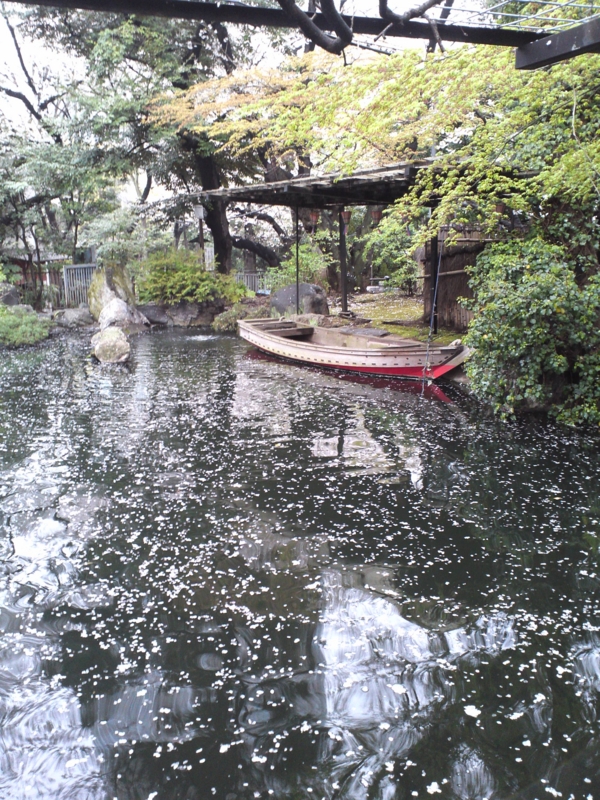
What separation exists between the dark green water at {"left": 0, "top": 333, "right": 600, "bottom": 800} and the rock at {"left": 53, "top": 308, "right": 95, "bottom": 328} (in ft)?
47.9

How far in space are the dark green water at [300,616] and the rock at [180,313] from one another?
1514 cm

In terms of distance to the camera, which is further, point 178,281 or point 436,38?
point 178,281

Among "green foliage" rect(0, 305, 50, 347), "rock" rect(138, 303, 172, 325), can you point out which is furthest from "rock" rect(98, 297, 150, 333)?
"green foliage" rect(0, 305, 50, 347)

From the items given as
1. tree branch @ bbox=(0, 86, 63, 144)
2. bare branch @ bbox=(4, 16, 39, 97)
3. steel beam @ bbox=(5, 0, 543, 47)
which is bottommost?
steel beam @ bbox=(5, 0, 543, 47)

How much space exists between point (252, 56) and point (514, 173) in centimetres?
1526

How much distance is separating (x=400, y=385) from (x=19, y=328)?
12.5 metres

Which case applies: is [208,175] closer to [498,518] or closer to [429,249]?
[429,249]

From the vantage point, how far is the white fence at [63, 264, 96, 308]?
2364cm

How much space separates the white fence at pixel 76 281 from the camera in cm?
2364

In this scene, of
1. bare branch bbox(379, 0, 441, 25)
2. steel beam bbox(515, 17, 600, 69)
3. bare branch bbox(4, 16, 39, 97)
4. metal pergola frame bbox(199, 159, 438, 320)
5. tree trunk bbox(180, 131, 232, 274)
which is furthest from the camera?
bare branch bbox(4, 16, 39, 97)

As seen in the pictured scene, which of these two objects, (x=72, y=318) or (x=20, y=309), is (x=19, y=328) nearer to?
(x=20, y=309)

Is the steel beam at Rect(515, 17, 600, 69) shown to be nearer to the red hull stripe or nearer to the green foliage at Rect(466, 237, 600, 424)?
the green foliage at Rect(466, 237, 600, 424)

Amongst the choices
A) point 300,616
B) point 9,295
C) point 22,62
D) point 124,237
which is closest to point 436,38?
point 300,616

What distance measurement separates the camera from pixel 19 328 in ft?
59.9
